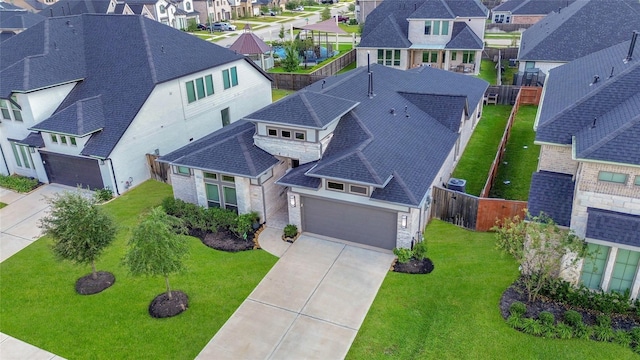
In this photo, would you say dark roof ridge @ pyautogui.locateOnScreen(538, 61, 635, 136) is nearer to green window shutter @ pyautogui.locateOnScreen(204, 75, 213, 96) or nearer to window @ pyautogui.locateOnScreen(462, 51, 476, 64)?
green window shutter @ pyautogui.locateOnScreen(204, 75, 213, 96)

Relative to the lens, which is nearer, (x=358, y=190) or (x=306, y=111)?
(x=358, y=190)

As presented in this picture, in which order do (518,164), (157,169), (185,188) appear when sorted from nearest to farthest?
(185,188) → (157,169) → (518,164)

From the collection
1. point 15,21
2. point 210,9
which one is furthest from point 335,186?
point 210,9

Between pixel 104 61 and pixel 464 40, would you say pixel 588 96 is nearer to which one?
pixel 104 61

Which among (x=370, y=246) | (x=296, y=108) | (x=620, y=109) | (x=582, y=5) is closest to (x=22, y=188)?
(x=296, y=108)

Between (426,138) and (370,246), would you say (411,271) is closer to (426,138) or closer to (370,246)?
(370,246)
